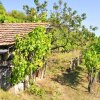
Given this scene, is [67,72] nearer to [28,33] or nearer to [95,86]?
[95,86]

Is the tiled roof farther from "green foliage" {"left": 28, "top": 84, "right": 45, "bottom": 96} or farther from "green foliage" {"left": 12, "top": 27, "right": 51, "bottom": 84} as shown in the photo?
"green foliage" {"left": 28, "top": 84, "right": 45, "bottom": 96}

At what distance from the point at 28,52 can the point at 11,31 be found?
90.6 inches

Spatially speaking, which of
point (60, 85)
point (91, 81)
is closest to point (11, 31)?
point (60, 85)

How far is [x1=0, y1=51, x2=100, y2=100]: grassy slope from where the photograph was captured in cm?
2344

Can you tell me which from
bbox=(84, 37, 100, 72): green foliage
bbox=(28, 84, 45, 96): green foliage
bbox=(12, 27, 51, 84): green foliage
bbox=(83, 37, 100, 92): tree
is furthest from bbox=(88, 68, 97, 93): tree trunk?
bbox=(12, 27, 51, 84): green foliage

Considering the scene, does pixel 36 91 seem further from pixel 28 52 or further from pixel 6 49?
pixel 6 49

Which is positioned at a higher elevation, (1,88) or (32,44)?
(32,44)

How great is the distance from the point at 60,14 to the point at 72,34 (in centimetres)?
305

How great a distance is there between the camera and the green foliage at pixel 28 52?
21902 millimetres

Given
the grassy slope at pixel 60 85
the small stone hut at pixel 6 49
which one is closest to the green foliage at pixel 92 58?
the grassy slope at pixel 60 85

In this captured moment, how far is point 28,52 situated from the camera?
74.6 feet

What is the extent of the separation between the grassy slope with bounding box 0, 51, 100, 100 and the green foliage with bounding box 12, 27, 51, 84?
1742mm

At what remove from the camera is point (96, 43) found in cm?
3016

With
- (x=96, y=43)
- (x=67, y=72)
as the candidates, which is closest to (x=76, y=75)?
(x=67, y=72)
